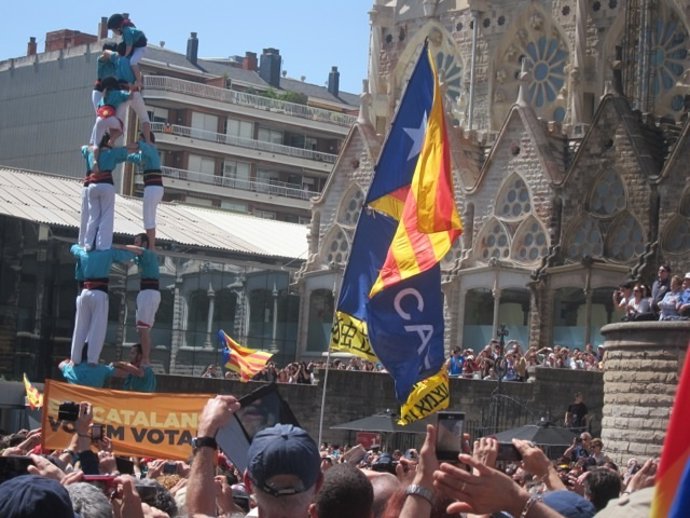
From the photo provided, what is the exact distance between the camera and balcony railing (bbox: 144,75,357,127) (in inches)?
3221

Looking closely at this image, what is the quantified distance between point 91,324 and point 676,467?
72.0ft

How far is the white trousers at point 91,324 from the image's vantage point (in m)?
25.6

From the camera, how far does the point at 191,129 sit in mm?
82125

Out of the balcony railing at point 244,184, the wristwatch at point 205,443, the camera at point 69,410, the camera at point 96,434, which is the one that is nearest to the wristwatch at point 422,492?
the wristwatch at point 205,443

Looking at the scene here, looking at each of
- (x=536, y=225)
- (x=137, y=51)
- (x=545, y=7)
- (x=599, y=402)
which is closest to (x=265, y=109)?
(x=545, y=7)

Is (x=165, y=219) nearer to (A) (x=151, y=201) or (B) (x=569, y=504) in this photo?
(A) (x=151, y=201)

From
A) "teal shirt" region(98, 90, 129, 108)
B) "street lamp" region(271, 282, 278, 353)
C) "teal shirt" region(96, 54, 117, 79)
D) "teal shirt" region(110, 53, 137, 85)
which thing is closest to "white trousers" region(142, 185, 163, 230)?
"teal shirt" region(98, 90, 129, 108)

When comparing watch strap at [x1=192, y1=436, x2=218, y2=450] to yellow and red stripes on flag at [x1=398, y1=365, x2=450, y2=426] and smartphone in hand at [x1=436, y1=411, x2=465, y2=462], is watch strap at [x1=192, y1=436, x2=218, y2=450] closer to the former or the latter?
smartphone in hand at [x1=436, y1=411, x2=465, y2=462]

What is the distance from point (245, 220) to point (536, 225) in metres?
19.3

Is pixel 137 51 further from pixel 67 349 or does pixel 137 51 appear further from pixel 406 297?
pixel 67 349

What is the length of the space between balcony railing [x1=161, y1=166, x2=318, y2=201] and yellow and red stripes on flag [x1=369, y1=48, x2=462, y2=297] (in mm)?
63556

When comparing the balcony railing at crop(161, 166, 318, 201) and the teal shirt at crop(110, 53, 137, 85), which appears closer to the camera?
the teal shirt at crop(110, 53, 137, 85)

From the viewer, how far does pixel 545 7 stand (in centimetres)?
5641

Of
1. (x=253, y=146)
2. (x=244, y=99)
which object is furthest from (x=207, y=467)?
(x=244, y=99)
